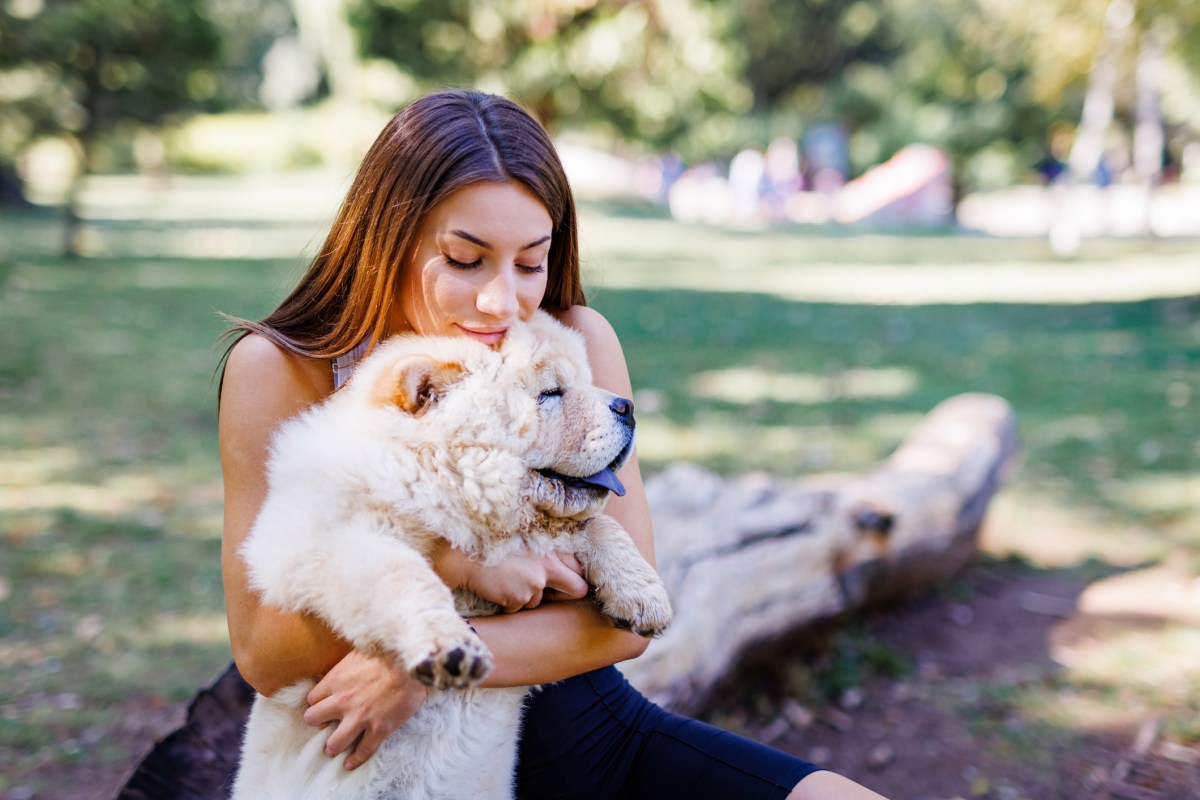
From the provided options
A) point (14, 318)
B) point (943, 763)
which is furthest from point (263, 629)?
point (14, 318)

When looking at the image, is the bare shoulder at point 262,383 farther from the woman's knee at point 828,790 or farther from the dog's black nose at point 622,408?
the woman's knee at point 828,790

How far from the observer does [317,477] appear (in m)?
1.94

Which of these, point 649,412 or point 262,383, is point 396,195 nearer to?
point 262,383

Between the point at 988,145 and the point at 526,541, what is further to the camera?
the point at 988,145

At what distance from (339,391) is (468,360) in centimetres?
33

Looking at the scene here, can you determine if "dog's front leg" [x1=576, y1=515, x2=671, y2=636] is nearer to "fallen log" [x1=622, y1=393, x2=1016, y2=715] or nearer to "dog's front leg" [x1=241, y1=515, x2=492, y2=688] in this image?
"dog's front leg" [x1=241, y1=515, x2=492, y2=688]

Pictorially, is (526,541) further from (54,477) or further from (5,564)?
(54,477)

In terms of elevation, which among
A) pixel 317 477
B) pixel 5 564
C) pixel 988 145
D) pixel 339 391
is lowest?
pixel 5 564

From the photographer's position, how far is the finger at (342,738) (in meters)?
1.83

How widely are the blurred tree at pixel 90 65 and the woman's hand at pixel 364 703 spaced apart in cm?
1322

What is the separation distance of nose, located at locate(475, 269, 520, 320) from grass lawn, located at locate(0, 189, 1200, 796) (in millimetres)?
979

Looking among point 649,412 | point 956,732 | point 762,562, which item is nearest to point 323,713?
point 762,562

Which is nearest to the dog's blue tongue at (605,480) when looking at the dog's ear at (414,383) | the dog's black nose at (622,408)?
the dog's black nose at (622,408)

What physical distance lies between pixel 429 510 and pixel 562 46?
55.2ft
